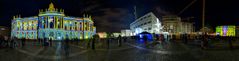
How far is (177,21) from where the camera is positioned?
5369 inches

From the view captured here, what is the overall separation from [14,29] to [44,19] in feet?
83.3

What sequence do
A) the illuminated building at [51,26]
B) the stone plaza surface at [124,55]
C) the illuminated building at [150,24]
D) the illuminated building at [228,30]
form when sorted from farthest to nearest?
the illuminated building at [228,30] → the illuminated building at [150,24] → the illuminated building at [51,26] → the stone plaza surface at [124,55]

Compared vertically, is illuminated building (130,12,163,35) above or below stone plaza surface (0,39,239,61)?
above

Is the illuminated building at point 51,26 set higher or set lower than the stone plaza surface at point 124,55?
higher

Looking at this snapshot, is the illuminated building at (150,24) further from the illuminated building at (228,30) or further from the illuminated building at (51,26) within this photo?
the illuminated building at (228,30)

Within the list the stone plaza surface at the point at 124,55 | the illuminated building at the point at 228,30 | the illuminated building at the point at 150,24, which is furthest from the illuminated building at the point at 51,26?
the illuminated building at the point at 228,30

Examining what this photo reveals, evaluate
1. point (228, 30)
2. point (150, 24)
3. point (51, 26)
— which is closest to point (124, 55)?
point (51, 26)

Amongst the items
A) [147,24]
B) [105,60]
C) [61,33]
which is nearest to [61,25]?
[61,33]

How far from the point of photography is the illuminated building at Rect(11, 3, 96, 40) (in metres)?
97.4

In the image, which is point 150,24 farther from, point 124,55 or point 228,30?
point 124,55

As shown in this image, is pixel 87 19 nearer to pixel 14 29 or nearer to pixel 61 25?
pixel 61 25

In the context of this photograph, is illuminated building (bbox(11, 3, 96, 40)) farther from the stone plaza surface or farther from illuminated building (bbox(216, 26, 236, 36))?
illuminated building (bbox(216, 26, 236, 36))

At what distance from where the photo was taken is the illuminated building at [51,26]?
97.4 meters

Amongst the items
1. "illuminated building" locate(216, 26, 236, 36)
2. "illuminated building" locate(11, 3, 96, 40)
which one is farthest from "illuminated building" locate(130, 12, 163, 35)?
"illuminated building" locate(216, 26, 236, 36)
